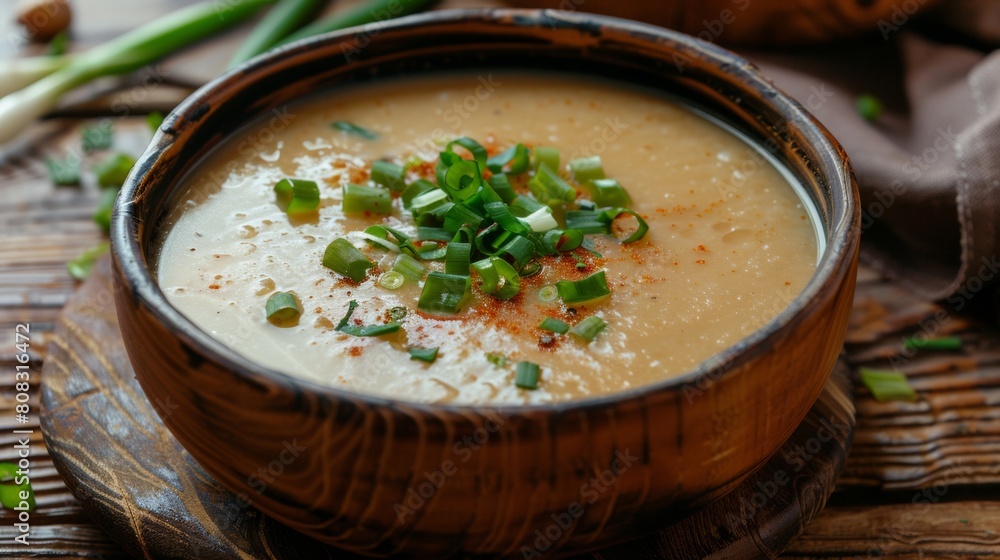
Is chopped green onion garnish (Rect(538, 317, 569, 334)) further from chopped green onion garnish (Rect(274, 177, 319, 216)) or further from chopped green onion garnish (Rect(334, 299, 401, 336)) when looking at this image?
chopped green onion garnish (Rect(274, 177, 319, 216))

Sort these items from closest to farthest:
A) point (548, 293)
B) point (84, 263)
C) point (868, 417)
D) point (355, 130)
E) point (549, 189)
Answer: point (548, 293), point (549, 189), point (868, 417), point (355, 130), point (84, 263)

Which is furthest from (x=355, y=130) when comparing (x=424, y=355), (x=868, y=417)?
(x=868, y=417)

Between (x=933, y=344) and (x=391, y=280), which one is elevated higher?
(x=391, y=280)

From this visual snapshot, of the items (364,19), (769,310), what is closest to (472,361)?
(769,310)

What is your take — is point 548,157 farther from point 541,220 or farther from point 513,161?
point 541,220

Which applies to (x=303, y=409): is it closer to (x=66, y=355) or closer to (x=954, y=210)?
(x=66, y=355)
